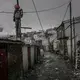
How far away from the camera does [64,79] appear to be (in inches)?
322

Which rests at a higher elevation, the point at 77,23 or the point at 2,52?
the point at 77,23

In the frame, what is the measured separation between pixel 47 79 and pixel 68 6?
10.3 metres

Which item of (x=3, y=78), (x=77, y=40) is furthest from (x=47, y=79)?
(x=77, y=40)

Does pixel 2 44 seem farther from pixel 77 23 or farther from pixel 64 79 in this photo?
pixel 77 23

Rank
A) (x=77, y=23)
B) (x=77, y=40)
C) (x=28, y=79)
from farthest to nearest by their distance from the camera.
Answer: (x=77, y=23) → (x=77, y=40) → (x=28, y=79)

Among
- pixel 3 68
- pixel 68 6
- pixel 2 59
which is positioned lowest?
pixel 3 68

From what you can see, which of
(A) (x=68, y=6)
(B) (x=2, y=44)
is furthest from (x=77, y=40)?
(B) (x=2, y=44)

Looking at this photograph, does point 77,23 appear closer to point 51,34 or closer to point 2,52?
point 2,52

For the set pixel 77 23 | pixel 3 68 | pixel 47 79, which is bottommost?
pixel 47 79

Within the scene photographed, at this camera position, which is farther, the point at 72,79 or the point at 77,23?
the point at 77,23

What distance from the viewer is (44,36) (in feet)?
165

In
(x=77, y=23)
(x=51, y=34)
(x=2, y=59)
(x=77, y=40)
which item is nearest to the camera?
(x=2, y=59)

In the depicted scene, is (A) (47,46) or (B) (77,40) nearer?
(B) (77,40)

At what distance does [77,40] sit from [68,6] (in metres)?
4.26
